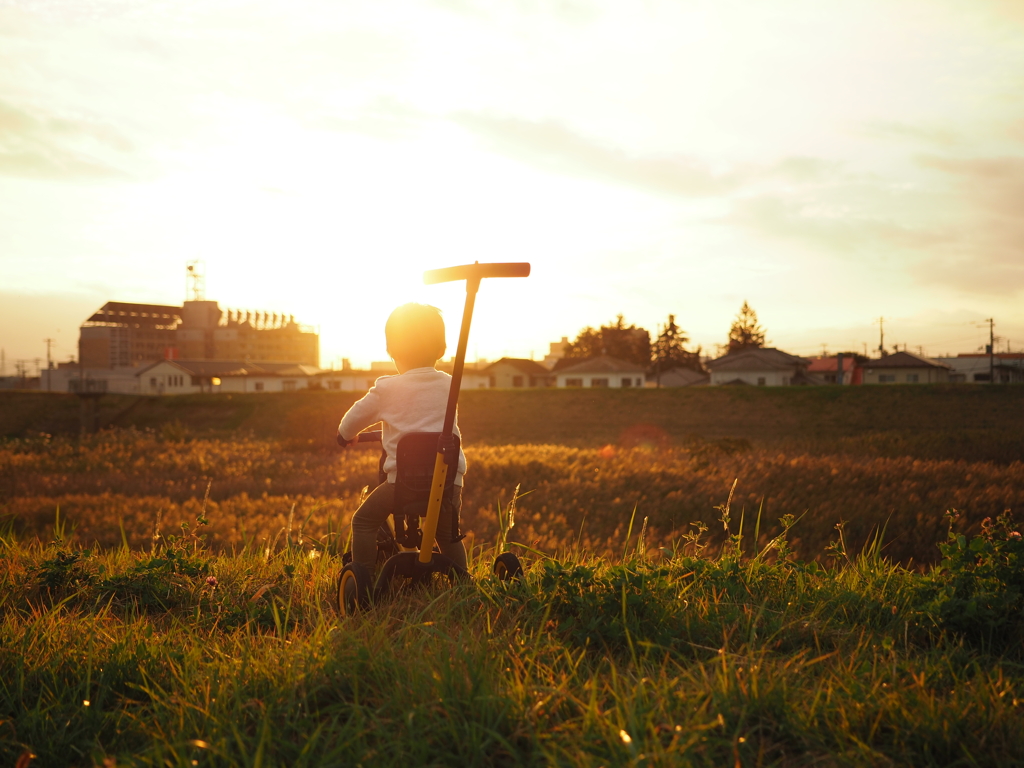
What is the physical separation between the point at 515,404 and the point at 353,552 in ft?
163

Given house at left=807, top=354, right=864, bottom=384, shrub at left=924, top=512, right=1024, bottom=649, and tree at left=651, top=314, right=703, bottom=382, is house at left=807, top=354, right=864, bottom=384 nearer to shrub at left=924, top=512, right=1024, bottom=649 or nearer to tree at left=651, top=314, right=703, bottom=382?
tree at left=651, top=314, right=703, bottom=382

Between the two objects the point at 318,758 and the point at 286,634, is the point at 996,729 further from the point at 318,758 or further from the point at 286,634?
the point at 286,634

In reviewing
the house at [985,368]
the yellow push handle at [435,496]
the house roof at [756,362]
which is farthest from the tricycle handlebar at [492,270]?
the house at [985,368]

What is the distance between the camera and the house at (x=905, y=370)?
83.1 metres

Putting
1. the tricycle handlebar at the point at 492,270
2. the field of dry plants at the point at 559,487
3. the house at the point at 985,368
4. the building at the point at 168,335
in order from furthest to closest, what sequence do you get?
the building at the point at 168,335
the house at the point at 985,368
the field of dry plants at the point at 559,487
the tricycle handlebar at the point at 492,270

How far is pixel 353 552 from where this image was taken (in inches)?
146

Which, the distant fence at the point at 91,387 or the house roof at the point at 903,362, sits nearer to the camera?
the distant fence at the point at 91,387

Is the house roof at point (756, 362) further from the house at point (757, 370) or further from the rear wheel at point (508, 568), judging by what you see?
the rear wheel at point (508, 568)

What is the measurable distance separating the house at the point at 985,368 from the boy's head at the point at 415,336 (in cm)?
11239

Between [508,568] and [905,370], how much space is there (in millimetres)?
93968

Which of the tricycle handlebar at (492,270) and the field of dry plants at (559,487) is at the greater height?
the tricycle handlebar at (492,270)

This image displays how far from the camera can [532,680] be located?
7.71 feet

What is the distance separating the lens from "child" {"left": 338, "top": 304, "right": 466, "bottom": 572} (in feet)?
11.8

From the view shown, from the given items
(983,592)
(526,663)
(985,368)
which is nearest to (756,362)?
(985,368)
